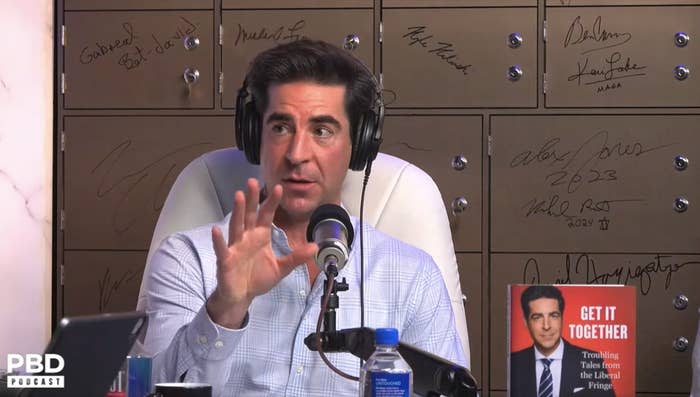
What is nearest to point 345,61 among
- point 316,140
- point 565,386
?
point 316,140

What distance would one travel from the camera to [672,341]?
2.72 metres

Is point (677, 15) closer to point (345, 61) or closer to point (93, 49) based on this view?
point (345, 61)

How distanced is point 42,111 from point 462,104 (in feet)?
3.63

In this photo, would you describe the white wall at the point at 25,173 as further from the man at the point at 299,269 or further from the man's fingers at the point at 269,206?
the man's fingers at the point at 269,206

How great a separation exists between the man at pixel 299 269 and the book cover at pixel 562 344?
1.30 feet

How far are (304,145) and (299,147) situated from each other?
2cm

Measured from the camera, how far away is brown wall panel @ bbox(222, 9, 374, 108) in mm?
2789

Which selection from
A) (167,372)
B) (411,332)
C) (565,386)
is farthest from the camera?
(411,332)

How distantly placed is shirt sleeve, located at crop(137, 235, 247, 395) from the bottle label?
321 mm

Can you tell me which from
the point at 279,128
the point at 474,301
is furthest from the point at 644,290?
the point at 279,128

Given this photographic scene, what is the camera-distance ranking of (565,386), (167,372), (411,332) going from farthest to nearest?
(411,332) < (167,372) < (565,386)

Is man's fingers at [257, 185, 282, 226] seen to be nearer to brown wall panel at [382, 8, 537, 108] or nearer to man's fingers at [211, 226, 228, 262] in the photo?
man's fingers at [211, 226, 228, 262]

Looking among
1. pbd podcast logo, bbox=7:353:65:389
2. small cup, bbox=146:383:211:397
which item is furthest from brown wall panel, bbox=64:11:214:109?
pbd podcast logo, bbox=7:353:65:389

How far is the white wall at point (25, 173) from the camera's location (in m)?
2.69
